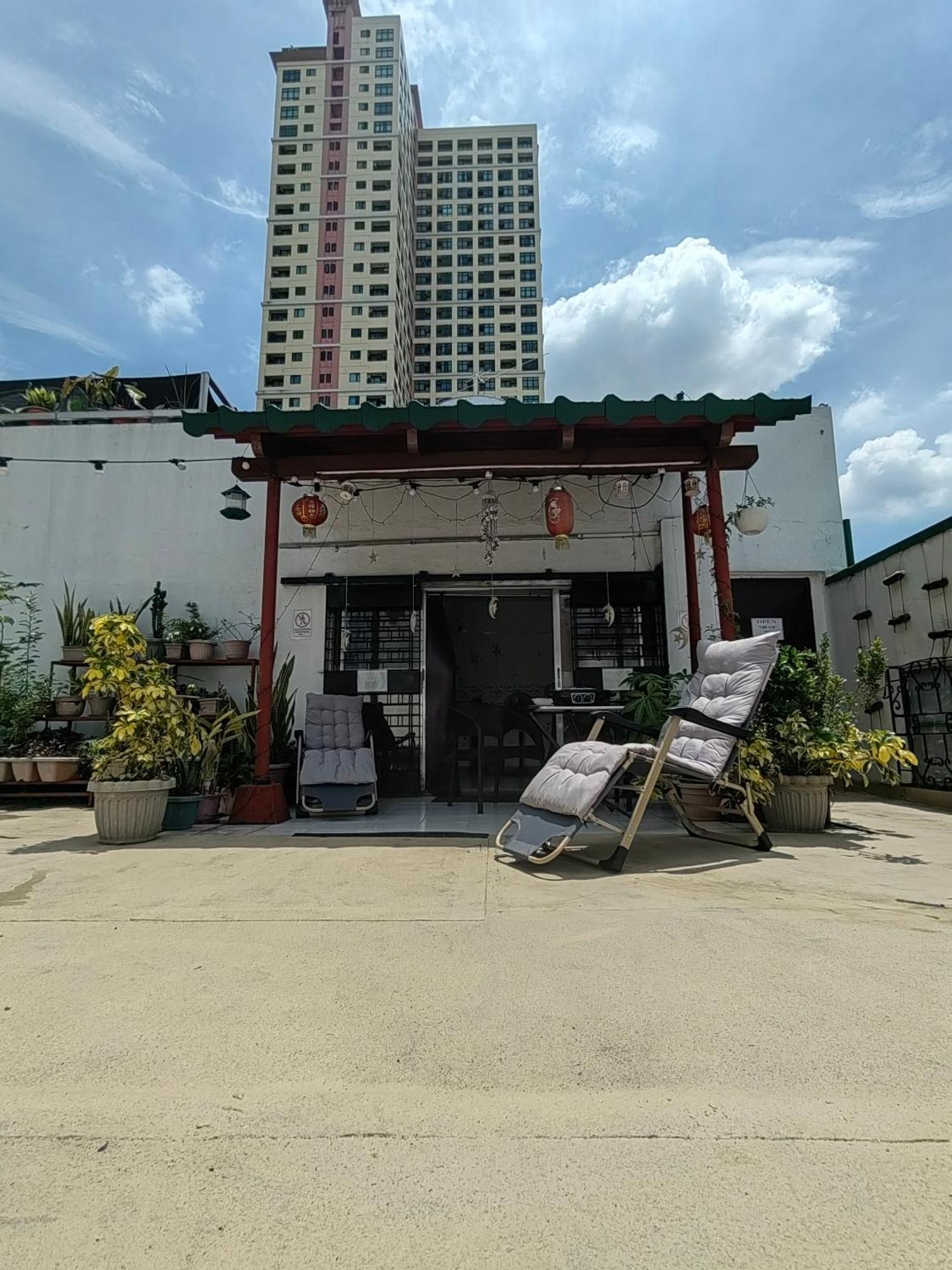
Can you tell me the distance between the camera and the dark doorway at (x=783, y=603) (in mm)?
6562

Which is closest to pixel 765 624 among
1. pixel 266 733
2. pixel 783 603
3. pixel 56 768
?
pixel 783 603

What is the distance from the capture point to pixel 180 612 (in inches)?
260

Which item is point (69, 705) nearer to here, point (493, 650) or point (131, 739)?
point (131, 739)

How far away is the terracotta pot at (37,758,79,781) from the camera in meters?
5.51

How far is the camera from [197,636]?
624cm

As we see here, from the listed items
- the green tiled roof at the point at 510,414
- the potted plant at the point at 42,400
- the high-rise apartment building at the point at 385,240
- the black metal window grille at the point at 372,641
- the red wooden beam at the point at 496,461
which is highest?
the high-rise apartment building at the point at 385,240

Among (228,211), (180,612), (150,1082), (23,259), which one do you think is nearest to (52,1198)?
(150,1082)

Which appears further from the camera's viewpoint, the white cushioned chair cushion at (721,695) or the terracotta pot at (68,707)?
the terracotta pot at (68,707)

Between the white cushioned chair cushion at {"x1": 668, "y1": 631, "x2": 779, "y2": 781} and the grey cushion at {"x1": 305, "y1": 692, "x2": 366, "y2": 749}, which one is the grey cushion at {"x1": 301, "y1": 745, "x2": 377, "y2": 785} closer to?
the grey cushion at {"x1": 305, "y1": 692, "x2": 366, "y2": 749}

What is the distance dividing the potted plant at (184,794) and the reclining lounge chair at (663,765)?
245 cm

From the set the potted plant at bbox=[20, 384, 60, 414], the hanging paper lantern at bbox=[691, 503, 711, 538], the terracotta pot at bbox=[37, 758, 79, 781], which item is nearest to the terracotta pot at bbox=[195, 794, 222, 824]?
the terracotta pot at bbox=[37, 758, 79, 781]

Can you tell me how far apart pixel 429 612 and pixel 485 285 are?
72.3 metres

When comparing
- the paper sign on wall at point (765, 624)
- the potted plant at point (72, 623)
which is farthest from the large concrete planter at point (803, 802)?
the potted plant at point (72, 623)

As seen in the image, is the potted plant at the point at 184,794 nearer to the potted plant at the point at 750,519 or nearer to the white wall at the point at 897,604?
the potted plant at the point at 750,519
